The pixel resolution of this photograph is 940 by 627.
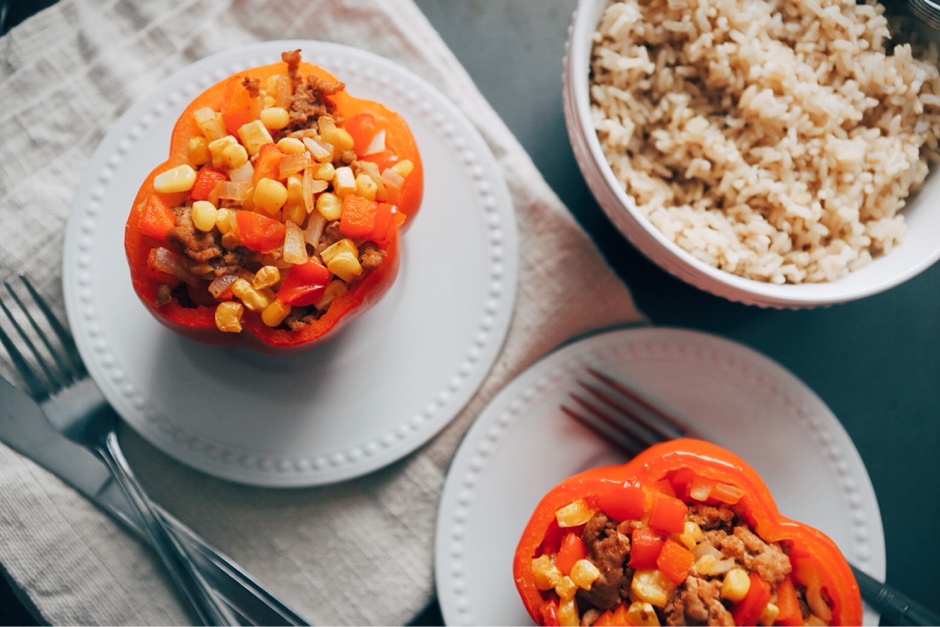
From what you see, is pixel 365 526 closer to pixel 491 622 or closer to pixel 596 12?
pixel 491 622

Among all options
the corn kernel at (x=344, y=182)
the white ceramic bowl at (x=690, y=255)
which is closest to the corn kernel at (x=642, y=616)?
the white ceramic bowl at (x=690, y=255)

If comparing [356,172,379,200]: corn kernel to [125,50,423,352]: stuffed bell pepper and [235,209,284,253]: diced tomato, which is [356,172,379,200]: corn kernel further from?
[235,209,284,253]: diced tomato

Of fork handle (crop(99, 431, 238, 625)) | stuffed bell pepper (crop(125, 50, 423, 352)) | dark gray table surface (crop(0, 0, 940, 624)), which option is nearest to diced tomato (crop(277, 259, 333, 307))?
stuffed bell pepper (crop(125, 50, 423, 352))

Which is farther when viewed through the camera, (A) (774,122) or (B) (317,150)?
(A) (774,122)

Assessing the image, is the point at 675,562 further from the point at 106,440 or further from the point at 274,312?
the point at 106,440

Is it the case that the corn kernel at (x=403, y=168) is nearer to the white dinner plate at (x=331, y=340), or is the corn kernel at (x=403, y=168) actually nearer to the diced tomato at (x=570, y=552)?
the white dinner plate at (x=331, y=340)

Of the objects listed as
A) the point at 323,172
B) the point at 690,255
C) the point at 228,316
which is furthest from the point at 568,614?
→ the point at 323,172
